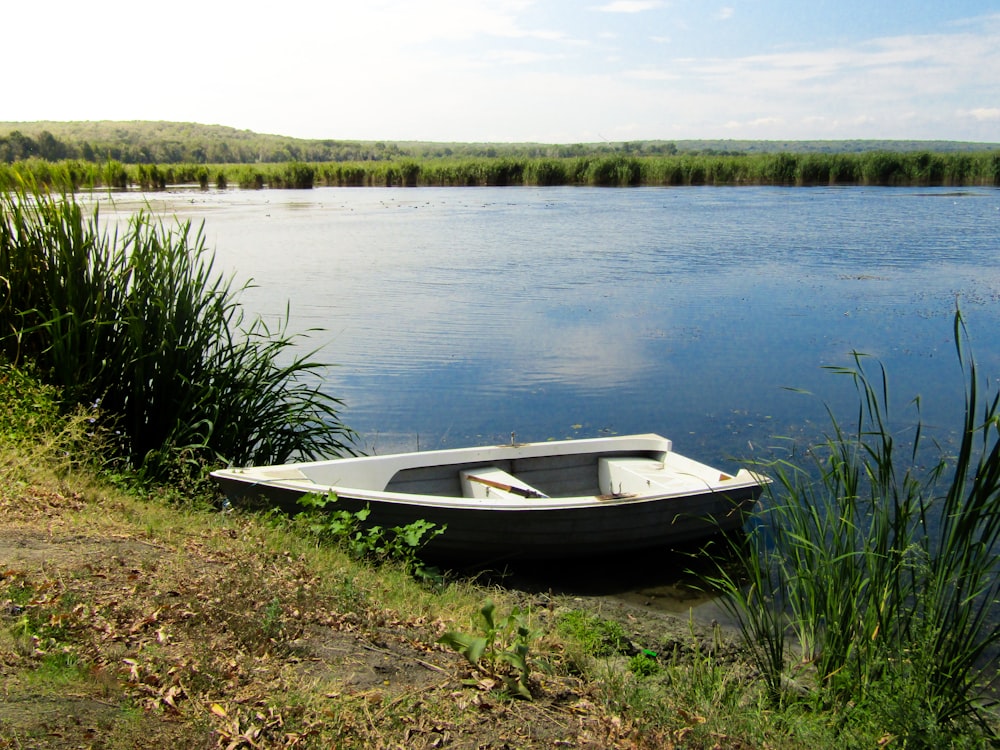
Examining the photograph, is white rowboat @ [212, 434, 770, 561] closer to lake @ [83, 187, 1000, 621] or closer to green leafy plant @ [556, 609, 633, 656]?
lake @ [83, 187, 1000, 621]

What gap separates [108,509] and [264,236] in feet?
69.9

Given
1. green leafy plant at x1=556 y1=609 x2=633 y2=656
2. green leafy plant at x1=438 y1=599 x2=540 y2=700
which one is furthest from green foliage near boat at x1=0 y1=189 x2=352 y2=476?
green leafy plant at x1=438 y1=599 x2=540 y2=700

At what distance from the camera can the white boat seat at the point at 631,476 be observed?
7.47m

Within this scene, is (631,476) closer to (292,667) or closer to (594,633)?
(594,633)

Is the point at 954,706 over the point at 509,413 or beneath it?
over

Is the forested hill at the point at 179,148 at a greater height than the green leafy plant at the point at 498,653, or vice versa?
the forested hill at the point at 179,148

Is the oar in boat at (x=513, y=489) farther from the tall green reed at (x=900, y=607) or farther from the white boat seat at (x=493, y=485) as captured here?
the tall green reed at (x=900, y=607)

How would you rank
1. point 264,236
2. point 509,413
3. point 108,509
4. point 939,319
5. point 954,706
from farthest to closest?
Result: point 264,236, point 939,319, point 509,413, point 108,509, point 954,706

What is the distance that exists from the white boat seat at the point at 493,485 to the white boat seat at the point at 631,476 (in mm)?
736

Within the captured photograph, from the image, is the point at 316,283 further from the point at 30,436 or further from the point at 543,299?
the point at 30,436

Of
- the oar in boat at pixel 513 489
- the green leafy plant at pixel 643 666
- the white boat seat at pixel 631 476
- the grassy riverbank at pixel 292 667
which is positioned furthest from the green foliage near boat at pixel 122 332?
the green leafy plant at pixel 643 666

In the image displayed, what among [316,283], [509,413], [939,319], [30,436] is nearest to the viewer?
[30,436]

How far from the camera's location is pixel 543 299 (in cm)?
1734

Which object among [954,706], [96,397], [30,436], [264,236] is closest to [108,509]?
[30,436]
